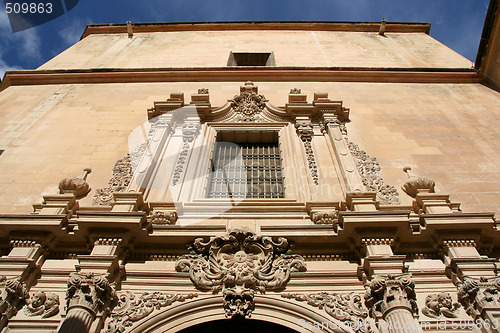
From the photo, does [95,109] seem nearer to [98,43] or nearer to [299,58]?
[98,43]

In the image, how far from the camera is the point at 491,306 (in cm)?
549

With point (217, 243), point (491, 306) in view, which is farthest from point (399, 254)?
point (217, 243)

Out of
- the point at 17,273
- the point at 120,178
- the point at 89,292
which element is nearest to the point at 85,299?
the point at 89,292

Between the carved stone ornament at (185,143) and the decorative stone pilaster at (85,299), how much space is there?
341cm

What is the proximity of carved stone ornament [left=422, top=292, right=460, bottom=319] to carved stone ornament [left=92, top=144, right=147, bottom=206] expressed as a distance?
6350 mm

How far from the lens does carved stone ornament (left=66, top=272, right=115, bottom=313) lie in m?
5.57

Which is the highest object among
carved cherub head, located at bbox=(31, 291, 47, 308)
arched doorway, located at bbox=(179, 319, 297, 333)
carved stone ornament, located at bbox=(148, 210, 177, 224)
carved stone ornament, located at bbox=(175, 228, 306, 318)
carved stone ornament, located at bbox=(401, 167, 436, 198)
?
carved stone ornament, located at bbox=(401, 167, 436, 198)

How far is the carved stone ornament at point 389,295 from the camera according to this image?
18.2 feet

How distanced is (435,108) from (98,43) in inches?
585

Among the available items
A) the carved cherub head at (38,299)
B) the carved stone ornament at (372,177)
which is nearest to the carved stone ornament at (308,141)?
the carved stone ornament at (372,177)

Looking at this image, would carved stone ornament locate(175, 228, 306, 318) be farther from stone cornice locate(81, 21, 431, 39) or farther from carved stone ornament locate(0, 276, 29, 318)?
stone cornice locate(81, 21, 431, 39)

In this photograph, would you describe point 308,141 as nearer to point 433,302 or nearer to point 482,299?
point 433,302

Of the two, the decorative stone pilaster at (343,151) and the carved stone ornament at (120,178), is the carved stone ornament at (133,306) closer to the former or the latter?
the carved stone ornament at (120,178)

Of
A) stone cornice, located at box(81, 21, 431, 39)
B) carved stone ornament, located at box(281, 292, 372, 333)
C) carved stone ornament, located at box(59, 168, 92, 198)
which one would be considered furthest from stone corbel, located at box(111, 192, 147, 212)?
stone cornice, located at box(81, 21, 431, 39)
